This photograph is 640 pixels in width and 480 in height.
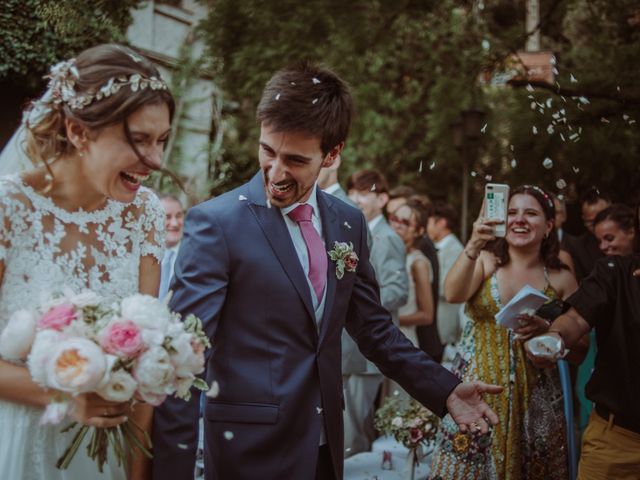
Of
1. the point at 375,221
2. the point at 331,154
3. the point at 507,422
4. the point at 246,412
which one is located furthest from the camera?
the point at 375,221

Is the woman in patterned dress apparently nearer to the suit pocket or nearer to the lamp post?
the suit pocket

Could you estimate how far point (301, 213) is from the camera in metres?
2.69

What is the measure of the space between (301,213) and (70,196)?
0.82 metres

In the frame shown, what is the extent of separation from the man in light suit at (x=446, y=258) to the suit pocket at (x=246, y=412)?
16.8ft

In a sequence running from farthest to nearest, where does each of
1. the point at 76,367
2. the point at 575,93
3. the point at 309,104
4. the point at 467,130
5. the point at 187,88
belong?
1. the point at 187,88
2. the point at 467,130
3. the point at 575,93
4. the point at 309,104
5. the point at 76,367

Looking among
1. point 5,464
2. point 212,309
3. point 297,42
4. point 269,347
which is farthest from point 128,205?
point 297,42

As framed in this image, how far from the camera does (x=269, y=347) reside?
8.05 ft

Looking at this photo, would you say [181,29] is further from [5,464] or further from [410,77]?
[5,464]

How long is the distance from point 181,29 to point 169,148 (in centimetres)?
178

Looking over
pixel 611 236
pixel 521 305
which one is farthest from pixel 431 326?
pixel 521 305

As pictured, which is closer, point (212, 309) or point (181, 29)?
point (212, 309)

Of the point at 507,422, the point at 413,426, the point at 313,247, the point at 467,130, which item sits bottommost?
the point at 413,426

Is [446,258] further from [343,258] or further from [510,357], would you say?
[343,258]

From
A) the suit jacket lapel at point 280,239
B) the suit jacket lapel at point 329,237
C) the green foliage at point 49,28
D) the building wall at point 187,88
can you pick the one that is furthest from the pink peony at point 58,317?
the building wall at point 187,88
